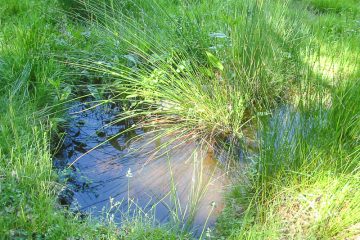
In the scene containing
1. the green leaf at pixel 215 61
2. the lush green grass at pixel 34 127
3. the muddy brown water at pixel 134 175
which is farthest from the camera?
the green leaf at pixel 215 61

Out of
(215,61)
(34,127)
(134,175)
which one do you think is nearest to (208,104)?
(215,61)

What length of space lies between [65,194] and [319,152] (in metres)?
1.34

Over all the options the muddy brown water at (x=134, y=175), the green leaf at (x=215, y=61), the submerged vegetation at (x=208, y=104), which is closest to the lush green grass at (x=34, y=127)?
the submerged vegetation at (x=208, y=104)

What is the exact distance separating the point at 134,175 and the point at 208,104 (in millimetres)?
703

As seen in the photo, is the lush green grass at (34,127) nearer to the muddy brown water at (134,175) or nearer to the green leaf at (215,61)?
the muddy brown water at (134,175)

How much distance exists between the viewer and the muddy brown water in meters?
2.23

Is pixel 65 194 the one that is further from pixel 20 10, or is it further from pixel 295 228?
pixel 20 10

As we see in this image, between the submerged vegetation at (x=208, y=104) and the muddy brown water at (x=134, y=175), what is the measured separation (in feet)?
0.25

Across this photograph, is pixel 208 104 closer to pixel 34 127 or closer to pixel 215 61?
pixel 215 61

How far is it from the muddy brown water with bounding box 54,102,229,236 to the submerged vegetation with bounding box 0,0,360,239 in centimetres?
8

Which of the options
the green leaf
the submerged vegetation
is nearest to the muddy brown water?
the submerged vegetation

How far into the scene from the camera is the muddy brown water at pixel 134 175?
2.23 meters

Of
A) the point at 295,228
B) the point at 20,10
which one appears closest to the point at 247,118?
the point at 295,228

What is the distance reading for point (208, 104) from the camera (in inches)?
110
